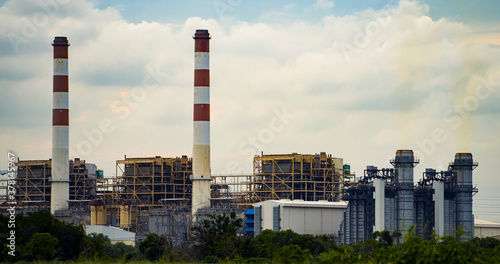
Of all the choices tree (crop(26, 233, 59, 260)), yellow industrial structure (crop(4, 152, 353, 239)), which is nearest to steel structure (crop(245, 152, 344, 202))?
yellow industrial structure (crop(4, 152, 353, 239))

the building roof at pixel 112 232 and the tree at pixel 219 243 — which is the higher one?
the tree at pixel 219 243

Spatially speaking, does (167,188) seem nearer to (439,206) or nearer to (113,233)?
(113,233)

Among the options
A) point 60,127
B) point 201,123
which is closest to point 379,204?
point 201,123

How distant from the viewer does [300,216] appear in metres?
71.9

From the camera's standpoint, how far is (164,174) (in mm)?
86688

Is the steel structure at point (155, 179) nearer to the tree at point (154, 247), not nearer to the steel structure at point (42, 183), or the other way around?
the steel structure at point (42, 183)

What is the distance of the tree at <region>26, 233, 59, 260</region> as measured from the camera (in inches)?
1155

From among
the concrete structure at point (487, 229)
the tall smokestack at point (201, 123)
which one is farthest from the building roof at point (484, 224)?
the tall smokestack at point (201, 123)

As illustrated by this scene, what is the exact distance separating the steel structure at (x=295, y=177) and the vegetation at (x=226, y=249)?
79.0 ft

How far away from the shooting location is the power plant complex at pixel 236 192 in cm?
7275

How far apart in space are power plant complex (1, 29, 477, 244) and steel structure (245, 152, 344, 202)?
0.40 feet

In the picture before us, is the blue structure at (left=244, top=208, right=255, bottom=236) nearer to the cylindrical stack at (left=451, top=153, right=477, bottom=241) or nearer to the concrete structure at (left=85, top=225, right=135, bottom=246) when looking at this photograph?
the concrete structure at (left=85, top=225, right=135, bottom=246)

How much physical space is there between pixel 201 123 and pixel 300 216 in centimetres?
1323

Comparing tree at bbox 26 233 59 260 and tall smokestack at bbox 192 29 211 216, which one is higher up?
tall smokestack at bbox 192 29 211 216
